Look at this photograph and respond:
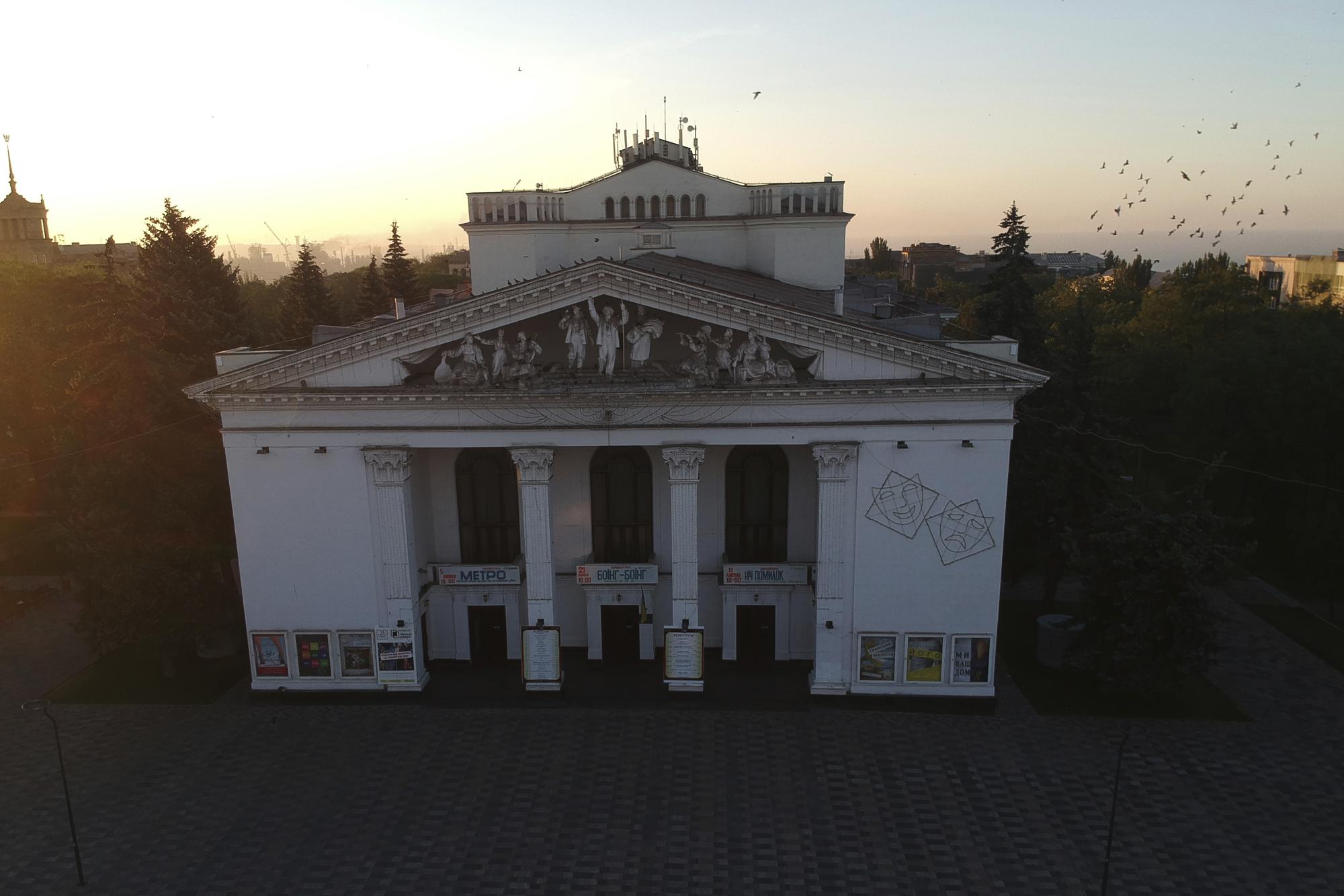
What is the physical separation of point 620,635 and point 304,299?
39683mm

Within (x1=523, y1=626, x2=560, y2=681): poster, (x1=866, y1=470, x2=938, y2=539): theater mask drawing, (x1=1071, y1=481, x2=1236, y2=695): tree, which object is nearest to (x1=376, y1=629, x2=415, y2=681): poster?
(x1=523, y1=626, x2=560, y2=681): poster

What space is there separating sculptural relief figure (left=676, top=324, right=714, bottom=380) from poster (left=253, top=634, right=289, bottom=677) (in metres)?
15.0

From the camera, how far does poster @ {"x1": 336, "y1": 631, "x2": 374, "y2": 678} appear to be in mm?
26781

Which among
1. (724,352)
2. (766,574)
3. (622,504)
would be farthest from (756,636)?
(724,352)

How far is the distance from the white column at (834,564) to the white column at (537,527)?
800 centimetres

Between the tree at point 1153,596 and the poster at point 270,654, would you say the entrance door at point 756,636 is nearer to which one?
the tree at point 1153,596

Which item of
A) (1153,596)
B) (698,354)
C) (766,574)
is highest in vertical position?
(698,354)

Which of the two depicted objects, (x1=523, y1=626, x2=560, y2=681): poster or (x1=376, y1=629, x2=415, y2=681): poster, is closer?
(x1=523, y1=626, x2=560, y2=681): poster

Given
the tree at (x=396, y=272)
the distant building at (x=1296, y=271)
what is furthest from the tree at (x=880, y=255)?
the tree at (x=396, y=272)

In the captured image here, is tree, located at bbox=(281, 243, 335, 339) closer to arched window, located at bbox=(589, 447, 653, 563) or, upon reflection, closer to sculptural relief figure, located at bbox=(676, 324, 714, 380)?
arched window, located at bbox=(589, 447, 653, 563)

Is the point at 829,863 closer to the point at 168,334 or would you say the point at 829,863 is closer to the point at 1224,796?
the point at 1224,796

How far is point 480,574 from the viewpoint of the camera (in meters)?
28.1

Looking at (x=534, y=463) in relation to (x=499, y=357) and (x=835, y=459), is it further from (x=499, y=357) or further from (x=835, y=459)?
(x=835, y=459)

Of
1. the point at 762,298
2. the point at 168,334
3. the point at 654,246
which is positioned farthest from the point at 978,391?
the point at 168,334
